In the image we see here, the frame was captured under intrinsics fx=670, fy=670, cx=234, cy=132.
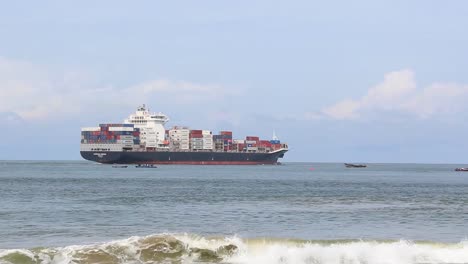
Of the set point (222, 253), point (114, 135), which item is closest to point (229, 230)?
point (222, 253)

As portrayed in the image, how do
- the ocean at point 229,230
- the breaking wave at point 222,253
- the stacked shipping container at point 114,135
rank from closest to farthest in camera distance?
1. the breaking wave at point 222,253
2. the ocean at point 229,230
3. the stacked shipping container at point 114,135

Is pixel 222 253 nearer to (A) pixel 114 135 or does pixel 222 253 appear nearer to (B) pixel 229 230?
(B) pixel 229 230

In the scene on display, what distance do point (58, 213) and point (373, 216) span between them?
65.9 ft

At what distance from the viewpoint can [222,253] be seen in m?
25.4

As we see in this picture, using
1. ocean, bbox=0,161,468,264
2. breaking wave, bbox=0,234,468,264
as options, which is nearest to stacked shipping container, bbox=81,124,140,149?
ocean, bbox=0,161,468,264

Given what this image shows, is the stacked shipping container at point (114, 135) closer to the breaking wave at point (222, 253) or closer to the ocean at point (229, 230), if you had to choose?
the ocean at point (229, 230)

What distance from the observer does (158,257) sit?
24.8 meters

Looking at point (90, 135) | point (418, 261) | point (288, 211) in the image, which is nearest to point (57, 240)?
point (418, 261)

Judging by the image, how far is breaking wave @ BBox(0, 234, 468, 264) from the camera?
2422cm

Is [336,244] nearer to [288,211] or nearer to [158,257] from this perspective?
[158,257]

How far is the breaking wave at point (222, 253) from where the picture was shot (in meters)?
24.2

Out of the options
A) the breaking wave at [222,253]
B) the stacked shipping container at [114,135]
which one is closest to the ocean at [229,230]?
the breaking wave at [222,253]

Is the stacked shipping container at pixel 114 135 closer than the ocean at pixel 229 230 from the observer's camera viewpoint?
No

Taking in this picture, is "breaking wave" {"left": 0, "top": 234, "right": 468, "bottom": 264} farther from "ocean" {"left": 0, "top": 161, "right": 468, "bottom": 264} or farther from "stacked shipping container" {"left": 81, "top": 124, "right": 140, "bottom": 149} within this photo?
"stacked shipping container" {"left": 81, "top": 124, "right": 140, "bottom": 149}
